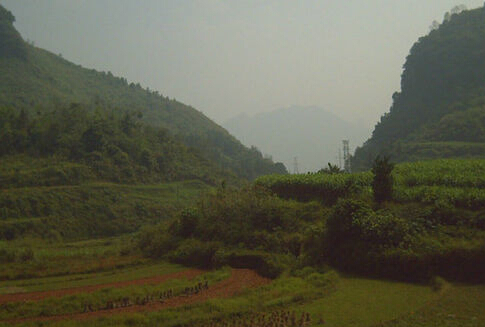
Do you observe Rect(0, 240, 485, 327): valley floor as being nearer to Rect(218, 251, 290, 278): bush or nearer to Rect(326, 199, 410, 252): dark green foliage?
Rect(218, 251, 290, 278): bush

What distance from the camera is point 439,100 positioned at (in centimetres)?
8125

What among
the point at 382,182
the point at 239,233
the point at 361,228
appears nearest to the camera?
the point at 361,228

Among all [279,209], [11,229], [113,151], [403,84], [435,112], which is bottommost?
[11,229]

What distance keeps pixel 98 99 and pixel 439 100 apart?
7339 cm

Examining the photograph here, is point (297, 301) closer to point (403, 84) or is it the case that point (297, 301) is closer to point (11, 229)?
point (11, 229)

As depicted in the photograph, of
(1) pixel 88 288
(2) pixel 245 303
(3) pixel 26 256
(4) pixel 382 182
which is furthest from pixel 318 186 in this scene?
(3) pixel 26 256

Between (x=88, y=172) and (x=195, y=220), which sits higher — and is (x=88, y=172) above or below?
above

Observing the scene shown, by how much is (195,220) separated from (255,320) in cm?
1396

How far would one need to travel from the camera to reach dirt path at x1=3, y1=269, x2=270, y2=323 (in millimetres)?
13547

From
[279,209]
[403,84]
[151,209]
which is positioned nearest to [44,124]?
[151,209]

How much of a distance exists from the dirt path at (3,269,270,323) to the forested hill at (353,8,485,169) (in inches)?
1832

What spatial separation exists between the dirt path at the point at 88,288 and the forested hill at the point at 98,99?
5504 centimetres

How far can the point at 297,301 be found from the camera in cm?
1363

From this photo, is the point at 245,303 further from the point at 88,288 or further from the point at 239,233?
the point at 239,233
